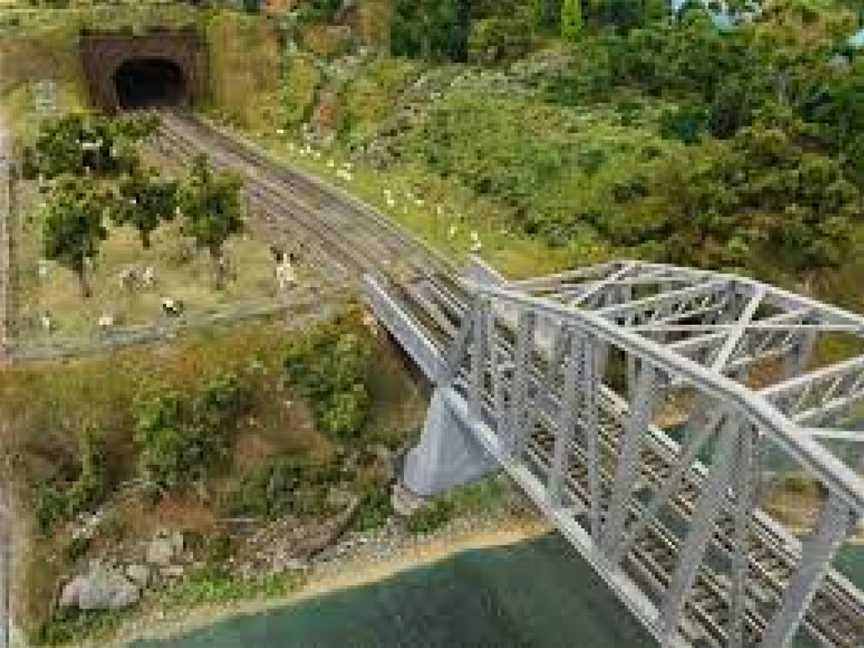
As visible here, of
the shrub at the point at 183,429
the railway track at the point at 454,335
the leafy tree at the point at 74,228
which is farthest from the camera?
the leafy tree at the point at 74,228

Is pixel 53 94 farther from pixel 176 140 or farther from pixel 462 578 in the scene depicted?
pixel 462 578

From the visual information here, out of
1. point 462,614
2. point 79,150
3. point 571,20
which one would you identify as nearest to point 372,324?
point 462,614

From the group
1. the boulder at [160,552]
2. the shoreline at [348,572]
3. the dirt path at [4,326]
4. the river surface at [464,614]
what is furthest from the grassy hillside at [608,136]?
the boulder at [160,552]

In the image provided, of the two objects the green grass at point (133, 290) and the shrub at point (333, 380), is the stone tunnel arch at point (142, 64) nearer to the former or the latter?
the green grass at point (133, 290)

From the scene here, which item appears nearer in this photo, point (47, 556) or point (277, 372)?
point (47, 556)

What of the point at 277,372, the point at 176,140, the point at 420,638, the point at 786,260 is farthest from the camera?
the point at 176,140

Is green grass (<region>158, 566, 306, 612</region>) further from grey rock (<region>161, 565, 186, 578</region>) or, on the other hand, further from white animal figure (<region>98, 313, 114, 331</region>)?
white animal figure (<region>98, 313, 114, 331</region>)

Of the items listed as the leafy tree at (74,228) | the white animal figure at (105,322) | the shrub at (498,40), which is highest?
the shrub at (498,40)

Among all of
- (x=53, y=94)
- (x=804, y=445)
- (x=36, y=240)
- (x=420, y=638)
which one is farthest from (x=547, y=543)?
(x=53, y=94)
